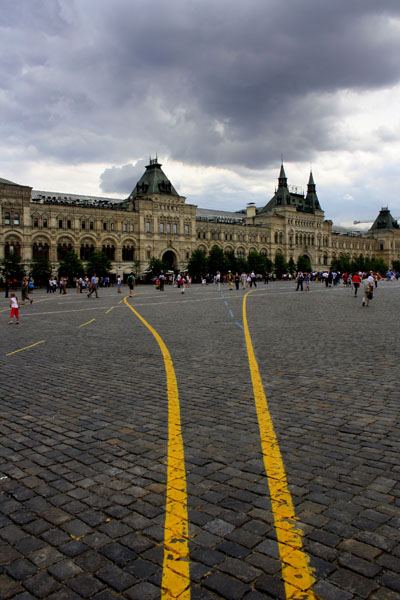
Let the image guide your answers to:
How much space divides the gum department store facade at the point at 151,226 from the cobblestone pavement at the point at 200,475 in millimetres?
69879

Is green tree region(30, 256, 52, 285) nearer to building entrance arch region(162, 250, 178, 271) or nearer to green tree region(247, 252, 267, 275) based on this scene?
building entrance arch region(162, 250, 178, 271)

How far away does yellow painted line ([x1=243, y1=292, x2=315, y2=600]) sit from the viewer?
2.86 m

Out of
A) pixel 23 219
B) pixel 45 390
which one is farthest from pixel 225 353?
pixel 23 219

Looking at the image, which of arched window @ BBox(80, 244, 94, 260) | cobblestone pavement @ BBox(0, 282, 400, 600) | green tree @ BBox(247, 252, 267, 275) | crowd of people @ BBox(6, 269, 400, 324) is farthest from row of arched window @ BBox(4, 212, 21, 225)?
cobblestone pavement @ BBox(0, 282, 400, 600)

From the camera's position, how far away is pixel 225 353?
10.6m

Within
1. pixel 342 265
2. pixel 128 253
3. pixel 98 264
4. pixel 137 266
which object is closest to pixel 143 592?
pixel 98 264

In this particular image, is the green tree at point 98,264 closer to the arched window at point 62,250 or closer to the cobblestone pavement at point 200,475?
the arched window at point 62,250

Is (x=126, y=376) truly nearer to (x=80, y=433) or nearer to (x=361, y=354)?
(x=80, y=433)

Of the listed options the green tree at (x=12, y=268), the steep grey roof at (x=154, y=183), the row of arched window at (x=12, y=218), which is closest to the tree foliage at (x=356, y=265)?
the steep grey roof at (x=154, y=183)

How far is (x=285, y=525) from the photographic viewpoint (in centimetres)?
347

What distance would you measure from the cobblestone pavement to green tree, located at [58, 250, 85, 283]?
63.1 metres

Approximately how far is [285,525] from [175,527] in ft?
2.68

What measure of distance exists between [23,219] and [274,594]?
77.5m

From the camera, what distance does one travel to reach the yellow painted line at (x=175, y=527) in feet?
9.38
